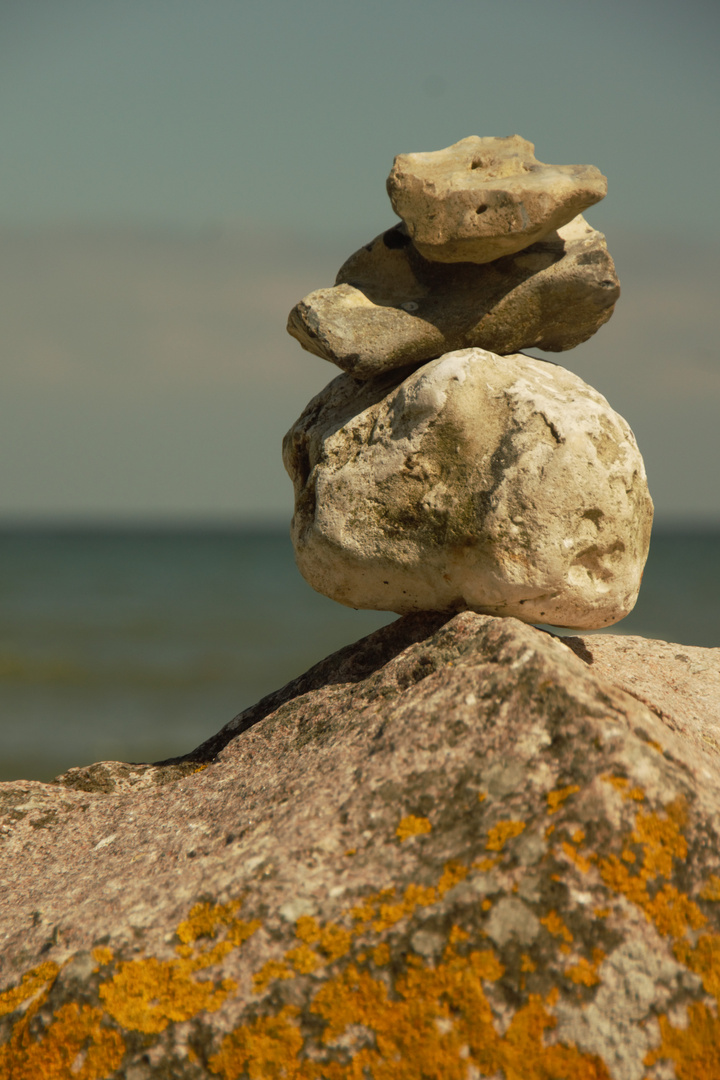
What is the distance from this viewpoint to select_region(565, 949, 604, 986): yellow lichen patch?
2.62m

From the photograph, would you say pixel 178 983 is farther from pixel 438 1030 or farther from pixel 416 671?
pixel 416 671

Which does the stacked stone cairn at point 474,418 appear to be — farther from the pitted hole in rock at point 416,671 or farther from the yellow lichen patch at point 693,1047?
the yellow lichen patch at point 693,1047

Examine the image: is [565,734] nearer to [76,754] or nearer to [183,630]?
[76,754]

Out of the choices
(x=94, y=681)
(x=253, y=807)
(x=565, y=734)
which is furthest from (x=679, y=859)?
(x=94, y=681)

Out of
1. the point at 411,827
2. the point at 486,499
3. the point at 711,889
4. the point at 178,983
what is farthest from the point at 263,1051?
the point at 486,499

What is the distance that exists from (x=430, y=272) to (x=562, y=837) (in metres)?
3.16

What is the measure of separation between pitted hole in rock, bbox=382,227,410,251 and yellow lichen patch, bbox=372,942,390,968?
3589 millimetres

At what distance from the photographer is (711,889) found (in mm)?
2814

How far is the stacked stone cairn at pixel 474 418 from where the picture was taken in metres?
4.12

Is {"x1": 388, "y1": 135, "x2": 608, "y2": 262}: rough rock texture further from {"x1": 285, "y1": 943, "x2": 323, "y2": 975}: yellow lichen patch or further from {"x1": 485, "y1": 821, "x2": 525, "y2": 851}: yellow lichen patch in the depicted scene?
{"x1": 285, "y1": 943, "x2": 323, "y2": 975}: yellow lichen patch

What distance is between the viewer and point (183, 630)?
2845 centimetres

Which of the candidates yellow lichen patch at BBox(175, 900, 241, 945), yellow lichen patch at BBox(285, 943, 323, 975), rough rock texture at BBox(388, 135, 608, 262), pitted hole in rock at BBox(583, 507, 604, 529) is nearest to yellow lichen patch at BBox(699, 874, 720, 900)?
yellow lichen patch at BBox(285, 943, 323, 975)

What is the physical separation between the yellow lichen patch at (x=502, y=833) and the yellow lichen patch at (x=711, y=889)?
0.58m

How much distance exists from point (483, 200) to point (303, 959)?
343 centimetres
